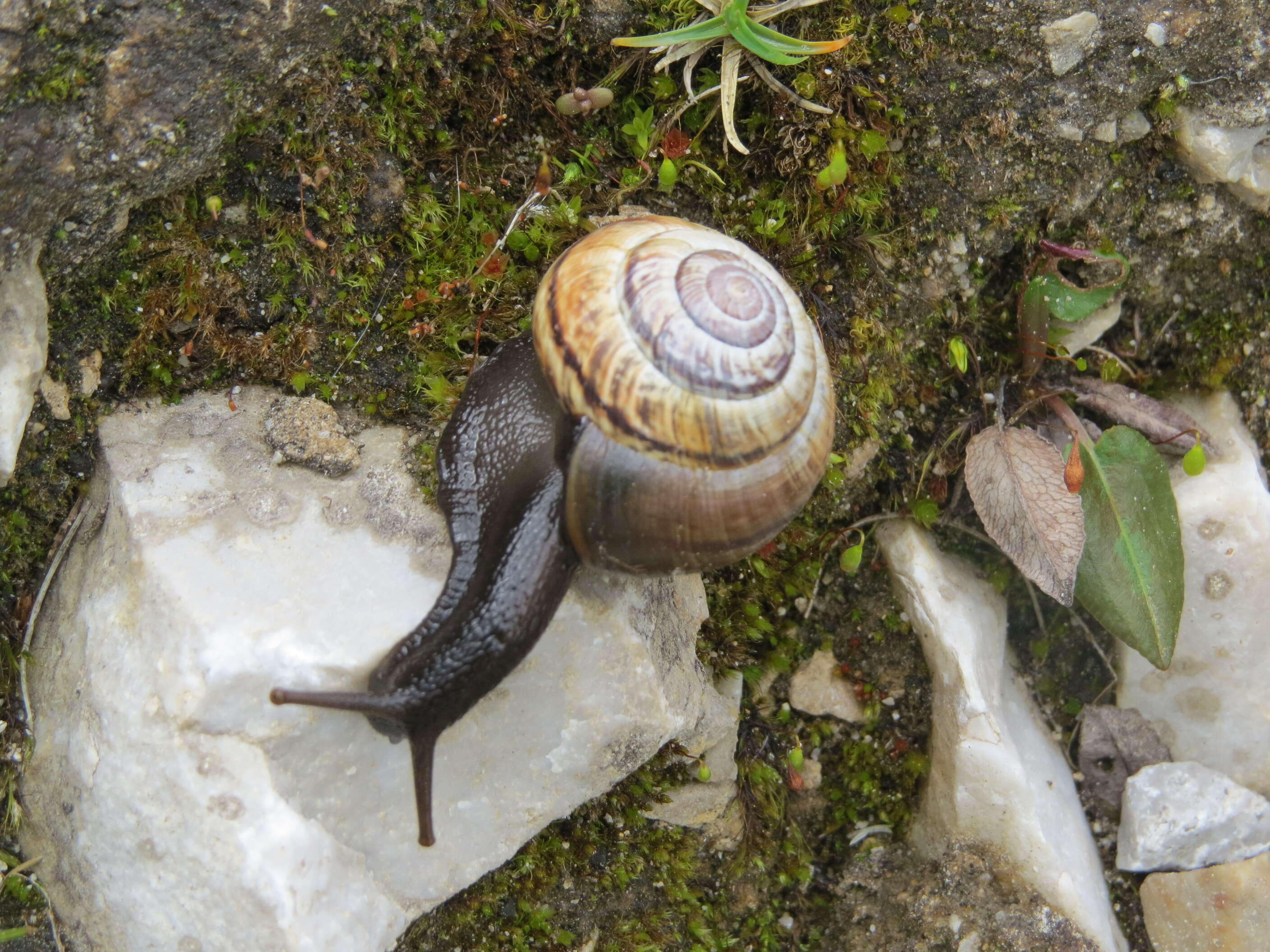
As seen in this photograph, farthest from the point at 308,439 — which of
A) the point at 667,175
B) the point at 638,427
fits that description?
the point at 667,175

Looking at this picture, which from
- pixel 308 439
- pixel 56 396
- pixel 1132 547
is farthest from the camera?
pixel 1132 547

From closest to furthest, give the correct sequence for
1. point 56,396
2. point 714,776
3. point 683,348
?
point 683,348 < point 56,396 < point 714,776

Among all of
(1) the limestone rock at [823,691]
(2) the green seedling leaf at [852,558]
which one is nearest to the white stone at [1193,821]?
(1) the limestone rock at [823,691]

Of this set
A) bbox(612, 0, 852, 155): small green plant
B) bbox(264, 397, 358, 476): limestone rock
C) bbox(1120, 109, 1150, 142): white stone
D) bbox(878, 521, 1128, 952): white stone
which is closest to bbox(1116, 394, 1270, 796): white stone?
bbox(878, 521, 1128, 952): white stone

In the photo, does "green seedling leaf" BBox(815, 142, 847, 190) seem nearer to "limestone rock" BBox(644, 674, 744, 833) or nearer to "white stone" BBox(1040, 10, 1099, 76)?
"white stone" BBox(1040, 10, 1099, 76)

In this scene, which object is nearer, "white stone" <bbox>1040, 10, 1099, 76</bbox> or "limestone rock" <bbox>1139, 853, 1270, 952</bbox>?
"white stone" <bbox>1040, 10, 1099, 76</bbox>

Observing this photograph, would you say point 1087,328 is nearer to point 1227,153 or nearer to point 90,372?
point 1227,153

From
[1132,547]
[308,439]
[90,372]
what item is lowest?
Answer: [1132,547]
